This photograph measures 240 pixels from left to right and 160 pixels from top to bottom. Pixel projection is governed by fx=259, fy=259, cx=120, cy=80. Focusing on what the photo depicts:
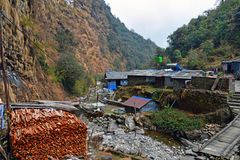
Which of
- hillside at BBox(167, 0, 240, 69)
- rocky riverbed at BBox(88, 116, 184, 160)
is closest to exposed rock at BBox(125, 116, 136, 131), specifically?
rocky riverbed at BBox(88, 116, 184, 160)

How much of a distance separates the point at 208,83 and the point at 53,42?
33.7m

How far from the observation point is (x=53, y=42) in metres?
49.9

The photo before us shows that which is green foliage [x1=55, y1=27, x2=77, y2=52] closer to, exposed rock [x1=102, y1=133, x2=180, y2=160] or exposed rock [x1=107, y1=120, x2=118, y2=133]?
exposed rock [x1=107, y1=120, x2=118, y2=133]

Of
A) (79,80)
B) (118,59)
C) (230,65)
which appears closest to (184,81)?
(230,65)

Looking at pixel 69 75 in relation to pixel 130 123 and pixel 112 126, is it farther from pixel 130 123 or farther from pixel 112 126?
pixel 130 123

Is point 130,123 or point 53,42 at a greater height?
point 53,42

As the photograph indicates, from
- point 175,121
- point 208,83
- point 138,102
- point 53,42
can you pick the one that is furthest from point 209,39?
point 53,42

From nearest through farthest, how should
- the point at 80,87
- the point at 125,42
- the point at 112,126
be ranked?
the point at 112,126
the point at 80,87
the point at 125,42

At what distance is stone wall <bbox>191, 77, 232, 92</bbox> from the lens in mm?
23655

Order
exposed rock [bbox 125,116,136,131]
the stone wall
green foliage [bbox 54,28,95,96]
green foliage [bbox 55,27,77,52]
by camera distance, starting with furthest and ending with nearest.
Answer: green foliage [bbox 55,27,77,52] < green foliage [bbox 54,28,95,96] < exposed rock [bbox 125,116,136,131] < the stone wall

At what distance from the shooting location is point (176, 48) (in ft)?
178

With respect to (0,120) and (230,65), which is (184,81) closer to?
(230,65)

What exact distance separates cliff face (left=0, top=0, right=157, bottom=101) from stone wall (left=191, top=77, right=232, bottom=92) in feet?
52.2

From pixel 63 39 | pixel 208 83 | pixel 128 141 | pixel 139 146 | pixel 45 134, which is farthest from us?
pixel 63 39
